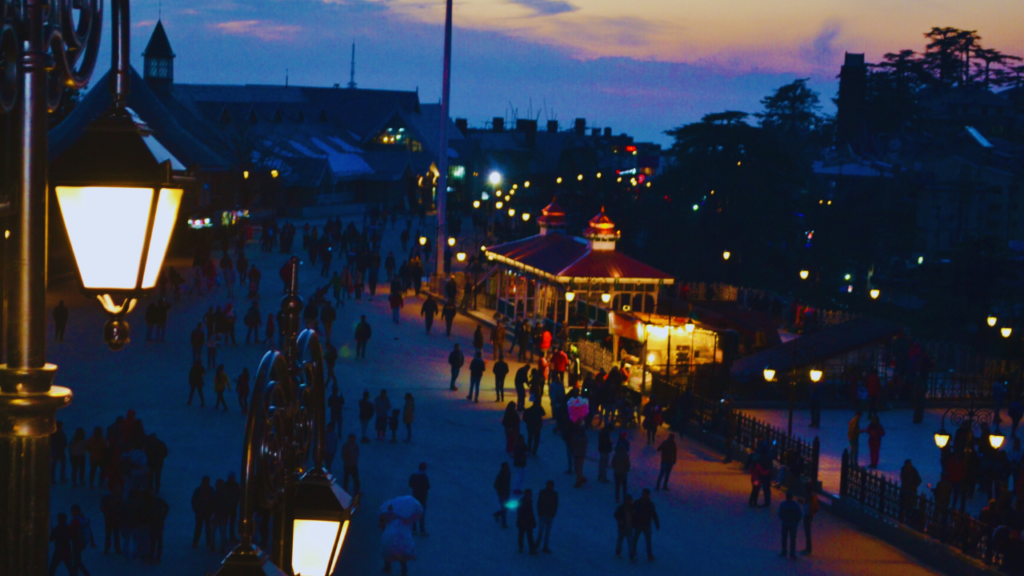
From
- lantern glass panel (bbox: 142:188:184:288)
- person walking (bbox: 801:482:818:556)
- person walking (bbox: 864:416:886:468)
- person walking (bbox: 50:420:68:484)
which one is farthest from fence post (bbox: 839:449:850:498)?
lantern glass panel (bbox: 142:188:184:288)

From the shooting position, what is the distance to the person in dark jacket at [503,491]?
16219mm

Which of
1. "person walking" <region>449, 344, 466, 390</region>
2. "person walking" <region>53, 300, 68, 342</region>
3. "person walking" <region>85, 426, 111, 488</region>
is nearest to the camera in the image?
"person walking" <region>85, 426, 111, 488</region>

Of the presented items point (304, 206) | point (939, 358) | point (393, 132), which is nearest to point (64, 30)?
point (939, 358)

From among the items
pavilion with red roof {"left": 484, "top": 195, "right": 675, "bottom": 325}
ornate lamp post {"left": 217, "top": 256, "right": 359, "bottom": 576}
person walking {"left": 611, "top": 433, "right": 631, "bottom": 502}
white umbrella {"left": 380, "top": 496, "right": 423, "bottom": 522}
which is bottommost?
person walking {"left": 611, "top": 433, "right": 631, "bottom": 502}

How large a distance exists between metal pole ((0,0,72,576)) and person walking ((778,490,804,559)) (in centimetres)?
1326

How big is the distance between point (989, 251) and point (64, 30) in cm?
4105

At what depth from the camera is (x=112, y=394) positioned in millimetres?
22516

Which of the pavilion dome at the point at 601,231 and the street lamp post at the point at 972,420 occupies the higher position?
the pavilion dome at the point at 601,231

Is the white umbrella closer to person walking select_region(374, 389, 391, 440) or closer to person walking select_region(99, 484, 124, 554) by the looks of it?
person walking select_region(99, 484, 124, 554)

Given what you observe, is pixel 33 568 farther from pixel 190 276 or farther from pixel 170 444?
pixel 190 276

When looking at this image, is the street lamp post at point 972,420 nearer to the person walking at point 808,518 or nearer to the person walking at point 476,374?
the person walking at point 808,518

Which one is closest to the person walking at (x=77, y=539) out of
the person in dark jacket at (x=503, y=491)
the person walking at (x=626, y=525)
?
the person in dark jacket at (x=503, y=491)

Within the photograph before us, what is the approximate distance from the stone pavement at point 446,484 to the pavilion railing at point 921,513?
1.70ft

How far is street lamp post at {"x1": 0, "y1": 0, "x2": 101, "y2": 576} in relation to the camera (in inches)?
107
